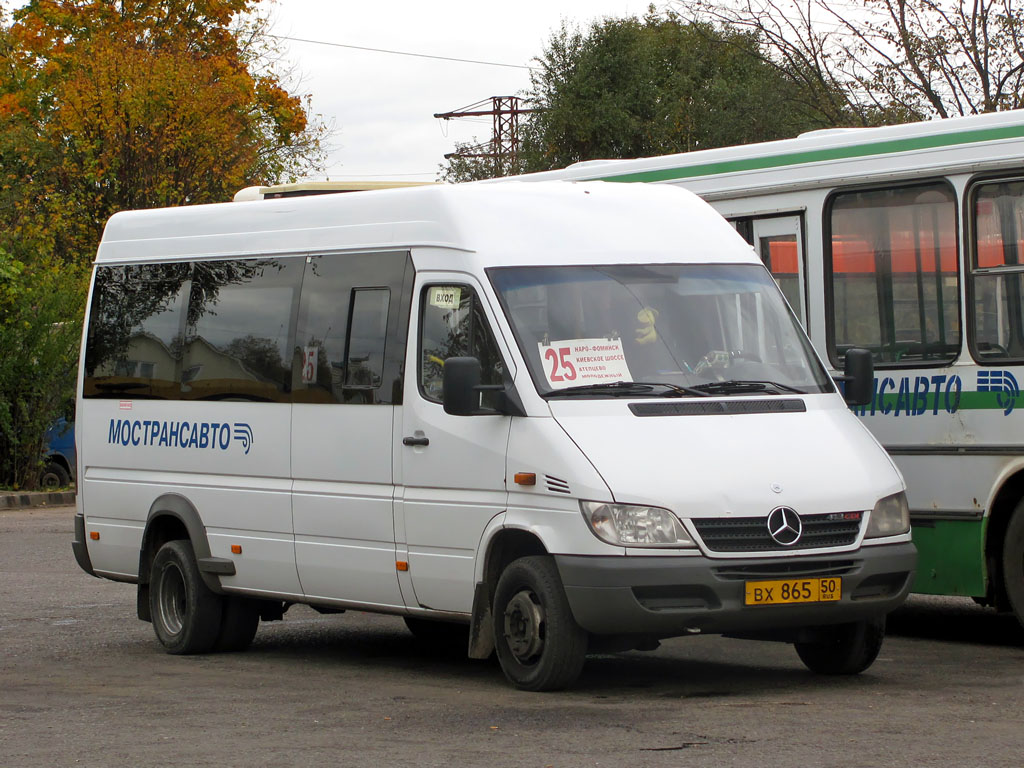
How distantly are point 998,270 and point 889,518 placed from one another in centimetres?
223

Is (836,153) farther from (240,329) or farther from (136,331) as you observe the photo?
(136,331)

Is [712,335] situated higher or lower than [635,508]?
higher

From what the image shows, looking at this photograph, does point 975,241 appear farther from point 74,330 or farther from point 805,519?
point 74,330

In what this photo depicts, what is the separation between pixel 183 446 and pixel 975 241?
5.00 metres

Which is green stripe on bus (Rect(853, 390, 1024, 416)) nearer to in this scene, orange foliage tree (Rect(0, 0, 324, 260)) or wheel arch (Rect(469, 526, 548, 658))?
wheel arch (Rect(469, 526, 548, 658))

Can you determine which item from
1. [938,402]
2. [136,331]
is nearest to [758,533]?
[938,402]

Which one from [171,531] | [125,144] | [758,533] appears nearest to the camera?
[758,533]

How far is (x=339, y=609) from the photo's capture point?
1071cm

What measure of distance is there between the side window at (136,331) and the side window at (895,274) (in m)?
4.21

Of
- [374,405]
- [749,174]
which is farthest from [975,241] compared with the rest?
[374,405]

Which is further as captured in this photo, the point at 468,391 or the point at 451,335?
the point at 451,335

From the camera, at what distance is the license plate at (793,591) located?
878 centimetres

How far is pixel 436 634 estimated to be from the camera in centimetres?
1228

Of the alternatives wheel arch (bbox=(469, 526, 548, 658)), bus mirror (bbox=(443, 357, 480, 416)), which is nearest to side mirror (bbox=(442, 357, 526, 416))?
bus mirror (bbox=(443, 357, 480, 416))
